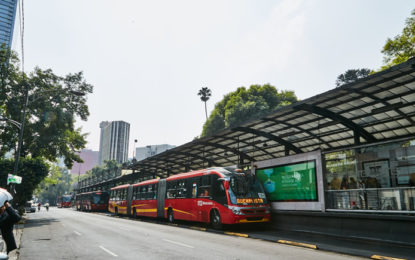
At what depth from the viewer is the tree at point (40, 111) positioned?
1099 inches

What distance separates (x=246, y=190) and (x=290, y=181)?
2.20 metres

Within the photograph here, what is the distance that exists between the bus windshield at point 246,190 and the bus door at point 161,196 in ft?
27.2

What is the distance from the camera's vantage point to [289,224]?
551 inches

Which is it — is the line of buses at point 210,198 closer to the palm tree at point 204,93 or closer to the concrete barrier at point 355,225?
the concrete barrier at point 355,225

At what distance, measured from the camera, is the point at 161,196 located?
21.9 m

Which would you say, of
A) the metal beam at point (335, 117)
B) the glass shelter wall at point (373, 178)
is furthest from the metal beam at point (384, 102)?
the glass shelter wall at point (373, 178)

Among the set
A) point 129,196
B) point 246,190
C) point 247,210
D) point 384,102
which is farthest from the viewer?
point 129,196

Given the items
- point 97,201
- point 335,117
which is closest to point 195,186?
point 335,117

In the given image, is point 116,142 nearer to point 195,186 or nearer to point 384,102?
point 195,186

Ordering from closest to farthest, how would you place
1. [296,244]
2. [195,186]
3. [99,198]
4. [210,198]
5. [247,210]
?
[296,244] → [247,210] → [210,198] → [195,186] → [99,198]

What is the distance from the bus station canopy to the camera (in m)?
10.8

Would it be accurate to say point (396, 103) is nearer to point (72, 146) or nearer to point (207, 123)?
point (72, 146)

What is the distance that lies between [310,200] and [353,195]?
2213 millimetres

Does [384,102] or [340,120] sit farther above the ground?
[384,102]
